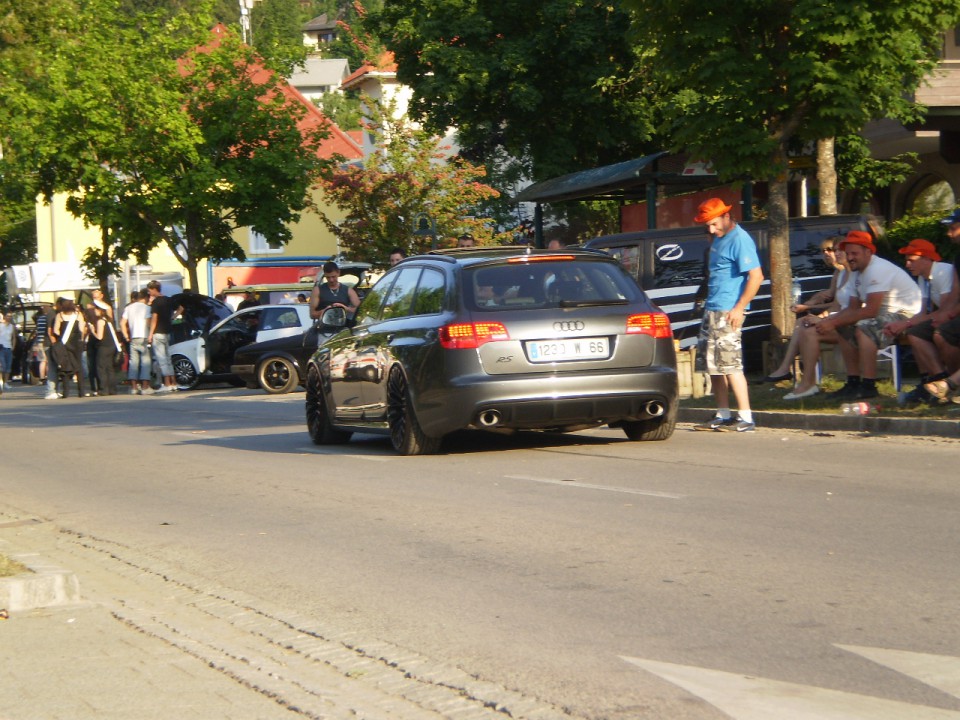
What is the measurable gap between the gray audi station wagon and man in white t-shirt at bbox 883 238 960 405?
92.7 inches

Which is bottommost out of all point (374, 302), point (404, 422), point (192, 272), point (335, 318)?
point (404, 422)

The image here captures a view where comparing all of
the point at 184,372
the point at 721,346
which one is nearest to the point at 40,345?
the point at 184,372

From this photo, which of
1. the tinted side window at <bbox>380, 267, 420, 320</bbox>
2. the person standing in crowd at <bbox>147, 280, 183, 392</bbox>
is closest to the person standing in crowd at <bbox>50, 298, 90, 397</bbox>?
the person standing in crowd at <bbox>147, 280, 183, 392</bbox>

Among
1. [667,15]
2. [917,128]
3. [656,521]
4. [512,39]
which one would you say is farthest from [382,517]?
[512,39]

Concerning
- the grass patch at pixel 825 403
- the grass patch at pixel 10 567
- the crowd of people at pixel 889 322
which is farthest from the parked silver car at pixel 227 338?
the grass patch at pixel 10 567

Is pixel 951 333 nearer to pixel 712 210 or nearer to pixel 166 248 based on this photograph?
pixel 712 210

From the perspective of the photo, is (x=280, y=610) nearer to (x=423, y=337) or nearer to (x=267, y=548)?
(x=267, y=548)

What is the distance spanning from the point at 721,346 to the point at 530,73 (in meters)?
23.4

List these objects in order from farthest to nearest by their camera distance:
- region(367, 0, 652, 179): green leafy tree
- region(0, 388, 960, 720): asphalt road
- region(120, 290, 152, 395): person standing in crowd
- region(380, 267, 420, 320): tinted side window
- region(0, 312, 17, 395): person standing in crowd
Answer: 1. region(0, 312, 17, 395): person standing in crowd
2. region(367, 0, 652, 179): green leafy tree
3. region(120, 290, 152, 395): person standing in crowd
4. region(380, 267, 420, 320): tinted side window
5. region(0, 388, 960, 720): asphalt road

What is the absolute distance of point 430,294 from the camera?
1263cm

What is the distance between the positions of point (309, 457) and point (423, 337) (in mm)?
1972

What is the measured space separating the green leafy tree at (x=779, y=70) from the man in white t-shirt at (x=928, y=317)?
2545mm

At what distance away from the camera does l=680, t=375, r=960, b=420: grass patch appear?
43.5ft

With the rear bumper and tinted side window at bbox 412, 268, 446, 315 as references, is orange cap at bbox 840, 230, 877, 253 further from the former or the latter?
tinted side window at bbox 412, 268, 446, 315
